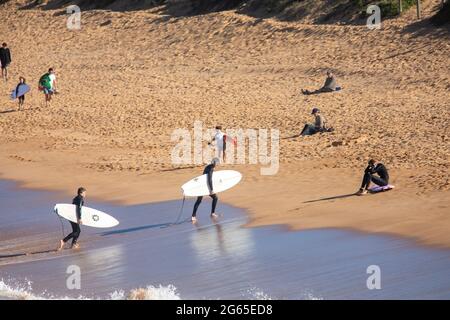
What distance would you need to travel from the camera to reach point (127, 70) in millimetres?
37469

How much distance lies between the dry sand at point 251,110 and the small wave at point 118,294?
4.40 m

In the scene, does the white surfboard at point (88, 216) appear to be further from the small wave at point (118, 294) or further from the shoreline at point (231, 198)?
the small wave at point (118, 294)

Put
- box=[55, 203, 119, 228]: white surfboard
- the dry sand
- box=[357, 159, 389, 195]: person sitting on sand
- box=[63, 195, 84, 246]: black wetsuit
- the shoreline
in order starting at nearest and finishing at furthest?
the shoreline, box=[63, 195, 84, 246]: black wetsuit, box=[55, 203, 119, 228]: white surfboard, box=[357, 159, 389, 195]: person sitting on sand, the dry sand

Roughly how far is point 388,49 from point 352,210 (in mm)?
13029

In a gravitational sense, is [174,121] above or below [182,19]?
below

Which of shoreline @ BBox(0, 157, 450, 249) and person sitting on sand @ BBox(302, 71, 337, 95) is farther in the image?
person sitting on sand @ BBox(302, 71, 337, 95)

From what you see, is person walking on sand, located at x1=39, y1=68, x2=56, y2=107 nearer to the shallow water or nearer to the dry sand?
the dry sand

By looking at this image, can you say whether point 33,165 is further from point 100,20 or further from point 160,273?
point 100,20

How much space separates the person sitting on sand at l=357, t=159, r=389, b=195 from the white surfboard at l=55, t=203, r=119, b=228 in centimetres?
482

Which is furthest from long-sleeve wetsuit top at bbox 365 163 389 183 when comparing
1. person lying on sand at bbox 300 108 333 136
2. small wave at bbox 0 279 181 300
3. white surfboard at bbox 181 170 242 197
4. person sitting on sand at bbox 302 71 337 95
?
person sitting on sand at bbox 302 71 337 95

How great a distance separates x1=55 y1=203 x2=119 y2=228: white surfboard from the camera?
2042 cm

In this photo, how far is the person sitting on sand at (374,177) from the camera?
21484 millimetres
